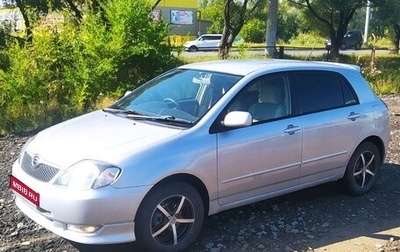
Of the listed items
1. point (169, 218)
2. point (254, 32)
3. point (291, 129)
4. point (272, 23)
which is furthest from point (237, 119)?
point (254, 32)

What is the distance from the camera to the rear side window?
5.63 metres

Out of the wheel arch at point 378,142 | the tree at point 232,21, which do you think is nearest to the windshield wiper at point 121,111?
the wheel arch at point 378,142

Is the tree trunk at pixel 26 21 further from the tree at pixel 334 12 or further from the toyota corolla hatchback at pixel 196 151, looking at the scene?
the tree at pixel 334 12

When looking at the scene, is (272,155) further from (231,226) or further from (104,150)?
(104,150)

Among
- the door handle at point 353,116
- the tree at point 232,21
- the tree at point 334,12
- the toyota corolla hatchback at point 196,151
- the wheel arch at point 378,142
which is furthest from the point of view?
the tree at point 334,12

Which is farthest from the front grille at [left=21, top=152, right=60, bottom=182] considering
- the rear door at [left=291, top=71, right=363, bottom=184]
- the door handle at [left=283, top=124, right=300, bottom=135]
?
the rear door at [left=291, top=71, right=363, bottom=184]

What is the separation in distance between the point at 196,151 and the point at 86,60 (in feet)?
26.8

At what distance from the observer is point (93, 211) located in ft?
13.1

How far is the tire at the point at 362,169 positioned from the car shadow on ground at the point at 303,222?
0.12m

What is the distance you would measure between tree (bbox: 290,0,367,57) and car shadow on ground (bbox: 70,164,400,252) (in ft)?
68.2

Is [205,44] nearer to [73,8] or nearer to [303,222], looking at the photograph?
[73,8]

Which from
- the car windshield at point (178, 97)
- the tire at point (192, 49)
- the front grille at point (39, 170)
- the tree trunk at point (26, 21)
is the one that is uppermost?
the tree trunk at point (26, 21)

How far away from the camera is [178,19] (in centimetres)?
7031

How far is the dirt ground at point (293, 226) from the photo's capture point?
15.6ft
